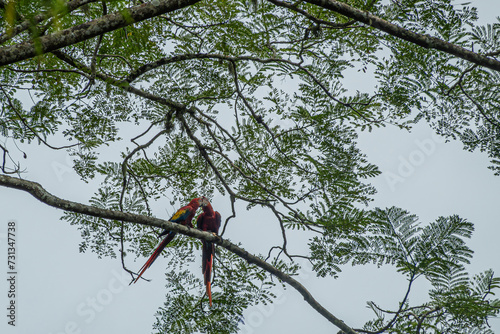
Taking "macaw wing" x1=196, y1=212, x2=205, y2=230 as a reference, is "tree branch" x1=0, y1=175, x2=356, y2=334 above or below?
below

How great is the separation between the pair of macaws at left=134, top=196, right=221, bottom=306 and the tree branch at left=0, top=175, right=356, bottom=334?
573 mm

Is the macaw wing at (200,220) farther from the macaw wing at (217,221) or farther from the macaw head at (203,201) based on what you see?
the macaw head at (203,201)

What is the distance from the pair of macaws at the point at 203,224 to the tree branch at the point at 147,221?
573 millimetres

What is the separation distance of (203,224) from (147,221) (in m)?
2.59

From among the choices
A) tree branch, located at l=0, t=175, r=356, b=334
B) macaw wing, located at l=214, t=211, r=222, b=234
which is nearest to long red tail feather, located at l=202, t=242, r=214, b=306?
tree branch, located at l=0, t=175, r=356, b=334

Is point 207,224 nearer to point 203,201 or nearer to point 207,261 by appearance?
point 203,201

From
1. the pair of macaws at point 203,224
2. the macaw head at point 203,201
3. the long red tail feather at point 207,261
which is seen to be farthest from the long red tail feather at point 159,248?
the macaw head at point 203,201

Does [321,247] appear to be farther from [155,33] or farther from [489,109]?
[155,33]

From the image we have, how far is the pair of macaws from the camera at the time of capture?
432 centimetres

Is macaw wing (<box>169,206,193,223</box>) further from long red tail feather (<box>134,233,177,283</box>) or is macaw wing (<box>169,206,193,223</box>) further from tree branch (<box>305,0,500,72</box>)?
tree branch (<box>305,0,500,72</box>)

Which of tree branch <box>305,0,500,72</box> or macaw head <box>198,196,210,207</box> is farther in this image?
macaw head <box>198,196,210,207</box>

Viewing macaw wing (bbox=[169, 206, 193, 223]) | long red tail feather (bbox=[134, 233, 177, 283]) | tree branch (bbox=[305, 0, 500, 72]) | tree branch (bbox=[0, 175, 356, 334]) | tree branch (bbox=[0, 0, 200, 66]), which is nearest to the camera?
tree branch (bbox=[0, 0, 200, 66])

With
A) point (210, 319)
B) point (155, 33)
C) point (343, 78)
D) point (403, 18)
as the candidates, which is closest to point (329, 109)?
point (343, 78)

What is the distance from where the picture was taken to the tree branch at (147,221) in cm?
277
